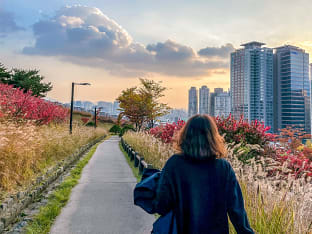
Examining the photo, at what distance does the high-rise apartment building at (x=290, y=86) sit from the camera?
117 m

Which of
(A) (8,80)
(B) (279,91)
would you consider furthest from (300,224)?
(B) (279,91)

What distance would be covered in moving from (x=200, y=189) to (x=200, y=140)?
0.37 metres

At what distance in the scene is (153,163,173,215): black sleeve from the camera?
2.08m

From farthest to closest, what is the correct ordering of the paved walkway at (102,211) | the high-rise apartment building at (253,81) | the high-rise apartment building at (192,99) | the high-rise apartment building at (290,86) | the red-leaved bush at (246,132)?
the high-rise apartment building at (192,99) → the high-rise apartment building at (290,86) → the high-rise apartment building at (253,81) → the red-leaved bush at (246,132) → the paved walkway at (102,211)

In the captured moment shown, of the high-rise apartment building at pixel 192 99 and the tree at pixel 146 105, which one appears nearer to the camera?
the tree at pixel 146 105

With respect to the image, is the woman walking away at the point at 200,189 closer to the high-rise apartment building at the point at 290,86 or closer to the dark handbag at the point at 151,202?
the dark handbag at the point at 151,202

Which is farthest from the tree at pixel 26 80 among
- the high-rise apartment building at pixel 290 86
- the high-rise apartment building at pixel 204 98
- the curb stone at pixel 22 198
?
the high-rise apartment building at pixel 204 98

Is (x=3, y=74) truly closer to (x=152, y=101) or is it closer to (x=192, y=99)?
(x=152, y=101)

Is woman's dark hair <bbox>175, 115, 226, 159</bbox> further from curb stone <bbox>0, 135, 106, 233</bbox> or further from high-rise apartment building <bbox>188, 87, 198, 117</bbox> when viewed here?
high-rise apartment building <bbox>188, 87, 198, 117</bbox>

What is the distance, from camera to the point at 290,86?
118m

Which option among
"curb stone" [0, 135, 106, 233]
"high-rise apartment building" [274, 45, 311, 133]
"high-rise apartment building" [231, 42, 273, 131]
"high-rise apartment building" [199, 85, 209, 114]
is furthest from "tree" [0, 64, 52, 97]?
"high-rise apartment building" [199, 85, 209, 114]

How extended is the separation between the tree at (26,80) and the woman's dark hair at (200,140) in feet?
99.0

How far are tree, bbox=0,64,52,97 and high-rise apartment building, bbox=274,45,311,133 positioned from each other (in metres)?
106

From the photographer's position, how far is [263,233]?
3.07m
